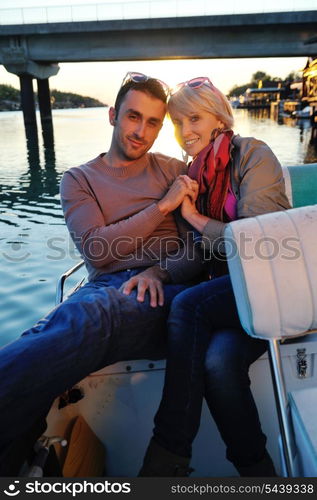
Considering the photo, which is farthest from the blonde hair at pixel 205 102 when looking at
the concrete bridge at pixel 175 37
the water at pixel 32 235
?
the concrete bridge at pixel 175 37

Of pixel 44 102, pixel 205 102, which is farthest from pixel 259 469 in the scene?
pixel 44 102

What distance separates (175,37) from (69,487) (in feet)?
79.8

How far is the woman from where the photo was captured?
1547 mm

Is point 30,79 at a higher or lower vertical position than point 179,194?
higher

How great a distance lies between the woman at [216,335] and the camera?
1547 mm

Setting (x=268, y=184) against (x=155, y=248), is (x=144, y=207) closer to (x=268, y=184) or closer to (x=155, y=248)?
(x=155, y=248)

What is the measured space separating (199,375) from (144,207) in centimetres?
107

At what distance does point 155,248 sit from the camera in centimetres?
237

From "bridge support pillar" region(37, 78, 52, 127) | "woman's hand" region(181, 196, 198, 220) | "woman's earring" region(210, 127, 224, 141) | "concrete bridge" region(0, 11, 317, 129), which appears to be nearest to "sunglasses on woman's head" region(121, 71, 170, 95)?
"woman's earring" region(210, 127, 224, 141)

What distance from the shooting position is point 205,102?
7.41ft

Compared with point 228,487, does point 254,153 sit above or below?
above

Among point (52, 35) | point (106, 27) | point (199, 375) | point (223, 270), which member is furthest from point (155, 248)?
point (52, 35)

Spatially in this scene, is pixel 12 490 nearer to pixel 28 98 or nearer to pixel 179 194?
pixel 179 194

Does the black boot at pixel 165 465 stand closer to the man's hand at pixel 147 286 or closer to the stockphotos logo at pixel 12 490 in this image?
the stockphotos logo at pixel 12 490
